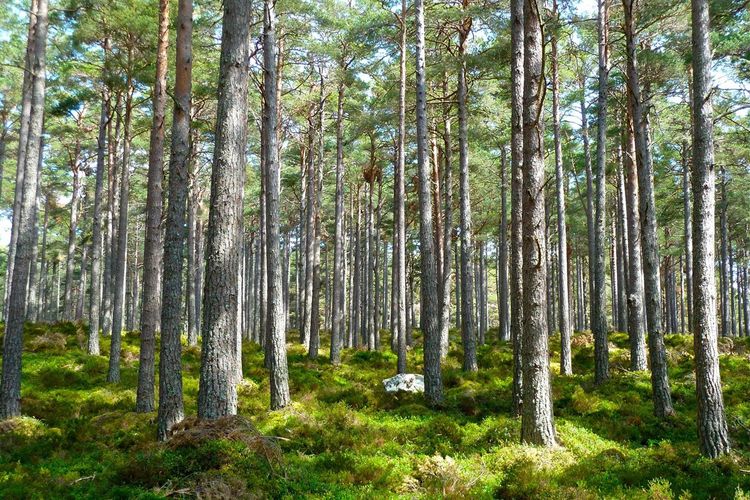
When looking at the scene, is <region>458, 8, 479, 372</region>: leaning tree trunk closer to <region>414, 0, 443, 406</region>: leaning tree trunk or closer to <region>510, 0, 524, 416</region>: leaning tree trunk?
<region>414, 0, 443, 406</region>: leaning tree trunk

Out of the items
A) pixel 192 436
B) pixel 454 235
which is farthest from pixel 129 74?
pixel 454 235

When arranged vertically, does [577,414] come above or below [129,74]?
below

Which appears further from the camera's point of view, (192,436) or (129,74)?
(129,74)

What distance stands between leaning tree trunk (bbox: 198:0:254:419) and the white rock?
633 cm

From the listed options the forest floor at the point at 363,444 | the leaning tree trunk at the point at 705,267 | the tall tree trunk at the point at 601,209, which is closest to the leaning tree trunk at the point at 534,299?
the forest floor at the point at 363,444

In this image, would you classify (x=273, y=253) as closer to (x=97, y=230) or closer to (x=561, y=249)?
(x=97, y=230)

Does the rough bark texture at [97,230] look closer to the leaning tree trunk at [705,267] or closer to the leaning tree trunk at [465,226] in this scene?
the leaning tree trunk at [465,226]

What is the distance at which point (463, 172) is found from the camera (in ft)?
47.3

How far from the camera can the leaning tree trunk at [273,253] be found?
10305 mm

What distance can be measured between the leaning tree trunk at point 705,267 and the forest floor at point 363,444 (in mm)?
451

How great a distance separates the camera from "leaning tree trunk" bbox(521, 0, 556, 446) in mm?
6766

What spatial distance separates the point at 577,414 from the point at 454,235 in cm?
1893

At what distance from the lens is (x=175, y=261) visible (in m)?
8.23

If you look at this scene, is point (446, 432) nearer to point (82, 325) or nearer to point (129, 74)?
point (129, 74)
